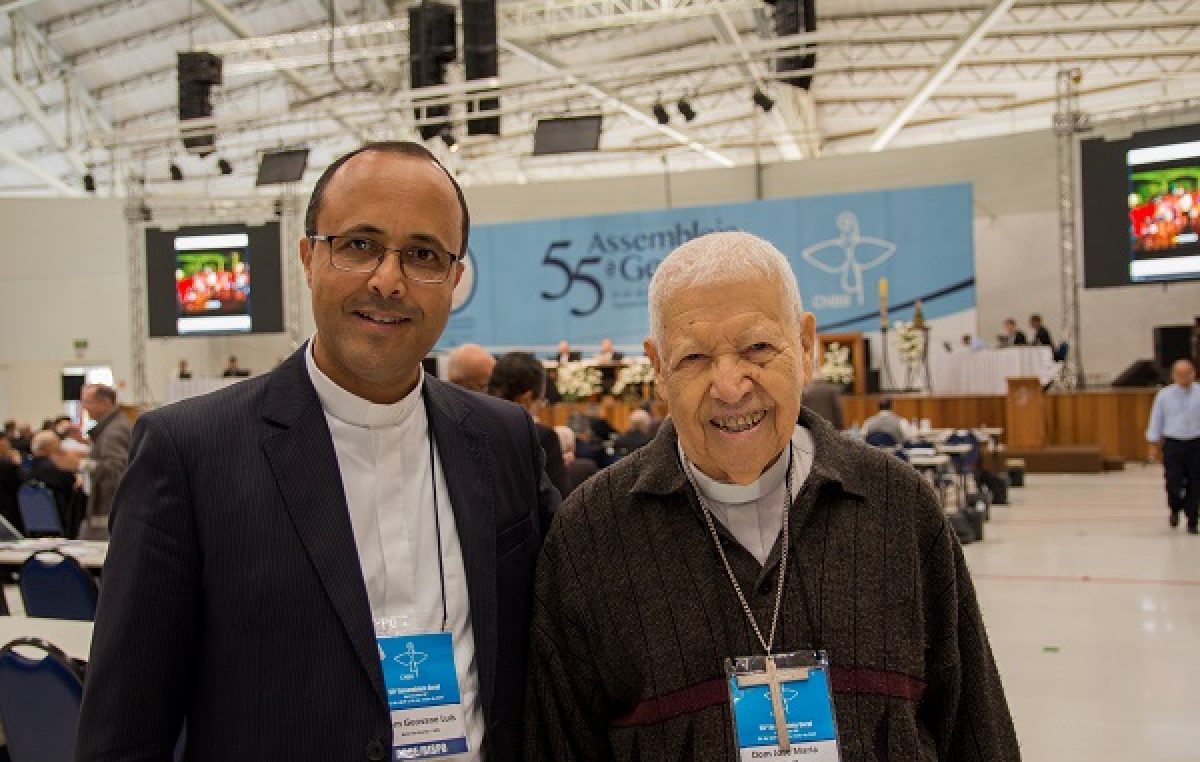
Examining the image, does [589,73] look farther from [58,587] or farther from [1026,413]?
[58,587]

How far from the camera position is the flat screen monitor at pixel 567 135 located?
15.3 m

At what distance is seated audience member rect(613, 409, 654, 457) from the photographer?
905 cm

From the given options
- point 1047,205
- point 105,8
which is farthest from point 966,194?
point 105,8

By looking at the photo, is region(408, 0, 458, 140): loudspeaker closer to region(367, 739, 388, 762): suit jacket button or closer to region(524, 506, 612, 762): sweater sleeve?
region(524, 506, 612, 762): sweater sleeve

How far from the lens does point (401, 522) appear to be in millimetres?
1614

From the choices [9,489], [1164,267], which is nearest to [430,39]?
[9,489]

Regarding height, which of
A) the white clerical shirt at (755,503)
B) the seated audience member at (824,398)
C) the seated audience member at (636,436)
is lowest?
the seated audience member at (636,436)

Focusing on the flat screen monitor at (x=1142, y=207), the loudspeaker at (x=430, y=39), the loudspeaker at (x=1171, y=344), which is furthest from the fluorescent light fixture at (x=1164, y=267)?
the loudspeaker at (x=430, y=39)

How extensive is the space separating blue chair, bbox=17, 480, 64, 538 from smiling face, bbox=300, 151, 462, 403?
8.04 meters

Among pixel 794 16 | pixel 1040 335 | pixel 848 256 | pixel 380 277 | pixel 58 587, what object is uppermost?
pixel 794 16

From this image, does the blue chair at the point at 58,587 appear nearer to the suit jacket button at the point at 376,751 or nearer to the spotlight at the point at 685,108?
the suit jacket button at the point at 376,751

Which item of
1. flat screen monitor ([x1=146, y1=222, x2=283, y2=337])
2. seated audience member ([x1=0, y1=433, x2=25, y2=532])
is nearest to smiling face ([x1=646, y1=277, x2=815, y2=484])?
seated audience member ([x1=0, y1=433, x2=25, y2=532])

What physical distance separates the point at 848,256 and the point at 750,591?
17999 mm

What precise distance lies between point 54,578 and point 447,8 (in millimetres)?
10881
